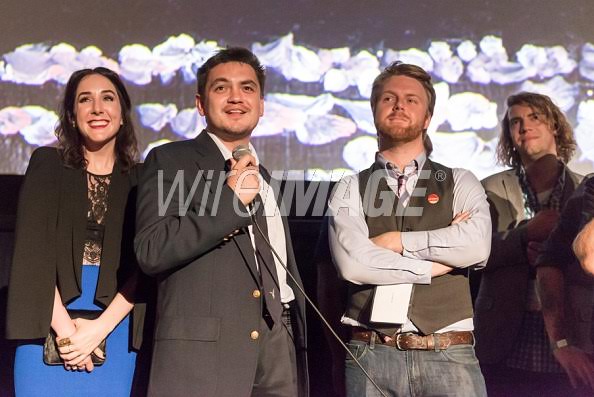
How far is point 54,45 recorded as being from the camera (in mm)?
3889

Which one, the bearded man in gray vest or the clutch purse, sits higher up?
the bearded man in gray vest

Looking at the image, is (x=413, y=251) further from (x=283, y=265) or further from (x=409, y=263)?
(x=283, y=265)

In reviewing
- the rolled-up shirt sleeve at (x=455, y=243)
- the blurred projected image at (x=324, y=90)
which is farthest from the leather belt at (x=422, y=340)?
the blurred projected image at (x=324, y=90)

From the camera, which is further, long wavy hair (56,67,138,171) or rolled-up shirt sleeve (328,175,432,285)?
long wavy hair (56,67,138,171)

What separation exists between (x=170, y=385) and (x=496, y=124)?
7.65 ft

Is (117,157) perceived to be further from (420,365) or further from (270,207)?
(420,365)

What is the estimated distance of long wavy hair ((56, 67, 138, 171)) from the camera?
2.76 meters

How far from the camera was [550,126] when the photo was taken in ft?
12.6

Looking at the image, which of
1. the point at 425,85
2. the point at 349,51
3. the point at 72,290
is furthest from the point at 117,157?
the point at 349,51

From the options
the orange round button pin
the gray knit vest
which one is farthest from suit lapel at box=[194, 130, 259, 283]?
the orange round button pin

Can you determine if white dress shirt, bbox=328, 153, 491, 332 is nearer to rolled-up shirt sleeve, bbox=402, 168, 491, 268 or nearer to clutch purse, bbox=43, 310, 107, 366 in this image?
rolled-up shirt sleeve, bbox=402, 168, 491, 268

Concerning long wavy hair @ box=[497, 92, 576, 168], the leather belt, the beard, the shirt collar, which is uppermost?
long wavy hair @ box=[497, 92, 576, 168]

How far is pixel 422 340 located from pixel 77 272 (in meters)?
1.12

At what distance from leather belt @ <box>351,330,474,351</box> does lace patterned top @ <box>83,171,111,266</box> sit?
0.94 m
